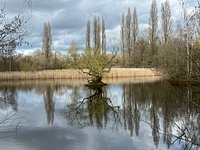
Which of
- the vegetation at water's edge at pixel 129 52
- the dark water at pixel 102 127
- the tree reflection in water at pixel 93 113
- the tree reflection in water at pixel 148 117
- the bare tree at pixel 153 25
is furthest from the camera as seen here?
the bare tree at pixel 153 25

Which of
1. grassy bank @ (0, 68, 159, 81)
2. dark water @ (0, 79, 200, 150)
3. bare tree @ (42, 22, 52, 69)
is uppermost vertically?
bare tree @ (42, 22, 52, 69)

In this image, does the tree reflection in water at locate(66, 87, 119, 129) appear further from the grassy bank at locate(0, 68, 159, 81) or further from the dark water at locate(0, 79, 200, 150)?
the grassy bank at locate(0, 68, 159, 81)

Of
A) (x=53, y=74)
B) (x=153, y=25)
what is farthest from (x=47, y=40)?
(x=153, y=25)

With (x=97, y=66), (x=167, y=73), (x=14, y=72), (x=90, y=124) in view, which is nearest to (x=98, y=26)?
(x=14, y=72)

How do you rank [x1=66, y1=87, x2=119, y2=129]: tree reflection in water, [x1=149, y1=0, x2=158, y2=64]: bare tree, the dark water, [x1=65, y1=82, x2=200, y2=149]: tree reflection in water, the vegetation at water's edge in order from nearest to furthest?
1. the dark water
2. [x1=65, y1=82, x2=200, y2=149]: tree reflection in water
3. [x1=66, y1=87, x2=119, y2=129]: tree reflection in water
4. the vegetation at water's edge
5. [x1=149, y1=0, x2=158, y2=64]: bare tree

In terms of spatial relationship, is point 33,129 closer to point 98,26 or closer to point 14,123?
point 14,123

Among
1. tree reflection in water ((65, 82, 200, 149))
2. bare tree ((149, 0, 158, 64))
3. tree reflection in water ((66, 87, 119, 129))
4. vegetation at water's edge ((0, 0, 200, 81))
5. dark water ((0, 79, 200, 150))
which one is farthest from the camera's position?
bare tree ((149, 0, 158, 64))

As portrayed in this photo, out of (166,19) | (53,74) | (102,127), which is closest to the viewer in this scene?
(102,127)

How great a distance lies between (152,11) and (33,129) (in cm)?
3826

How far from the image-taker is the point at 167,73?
29281 mm

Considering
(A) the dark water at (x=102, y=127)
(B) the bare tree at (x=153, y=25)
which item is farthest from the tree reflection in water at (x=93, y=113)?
(B) the bare tree at (x=153, y=25)

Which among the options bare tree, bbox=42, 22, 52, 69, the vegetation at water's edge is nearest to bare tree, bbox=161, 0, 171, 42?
the vegetation at water's edge

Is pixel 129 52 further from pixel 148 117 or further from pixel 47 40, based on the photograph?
pixel 148 117

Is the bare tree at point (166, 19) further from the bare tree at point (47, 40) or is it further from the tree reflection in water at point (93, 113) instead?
the tree reflection in water at point (93, 113)
